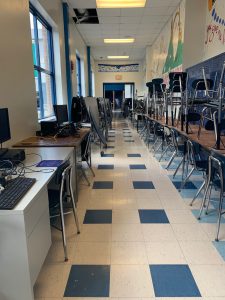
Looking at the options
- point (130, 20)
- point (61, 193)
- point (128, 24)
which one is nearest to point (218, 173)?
point (61, 193)

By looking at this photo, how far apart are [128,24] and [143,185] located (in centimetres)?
612

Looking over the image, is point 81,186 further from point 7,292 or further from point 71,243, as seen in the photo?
point 7,292

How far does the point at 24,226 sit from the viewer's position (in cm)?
135

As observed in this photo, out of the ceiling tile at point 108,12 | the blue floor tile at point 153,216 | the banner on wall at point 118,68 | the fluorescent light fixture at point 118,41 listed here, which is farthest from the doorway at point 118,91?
the blue floor tile at point 153,216

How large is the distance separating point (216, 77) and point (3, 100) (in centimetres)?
350

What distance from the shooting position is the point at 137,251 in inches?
84.3

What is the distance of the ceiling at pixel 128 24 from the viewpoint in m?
6.34

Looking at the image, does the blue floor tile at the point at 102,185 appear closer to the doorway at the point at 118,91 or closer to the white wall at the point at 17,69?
the white wall at the point at 17,69

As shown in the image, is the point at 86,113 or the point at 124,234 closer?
the point at 124,234

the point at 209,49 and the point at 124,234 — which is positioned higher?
the point at 209,49

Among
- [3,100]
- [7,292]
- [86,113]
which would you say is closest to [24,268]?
[7,292]

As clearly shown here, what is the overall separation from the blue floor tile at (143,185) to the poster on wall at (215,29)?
2967 mm

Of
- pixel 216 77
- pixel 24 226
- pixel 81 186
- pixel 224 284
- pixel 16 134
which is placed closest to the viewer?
pixel 24 226

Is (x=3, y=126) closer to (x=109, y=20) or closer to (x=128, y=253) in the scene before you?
(x=128, y=253)
